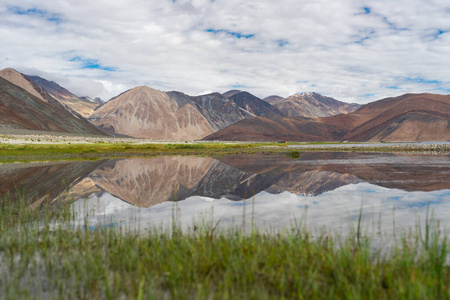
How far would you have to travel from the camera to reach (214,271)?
8.52 meters

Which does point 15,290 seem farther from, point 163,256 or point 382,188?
point 382,188

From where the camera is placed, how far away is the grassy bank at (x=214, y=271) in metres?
7.21

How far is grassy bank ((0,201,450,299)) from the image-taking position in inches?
284

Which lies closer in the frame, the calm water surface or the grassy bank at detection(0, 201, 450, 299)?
the grassy bank at detection(0, 201, 450, 299)

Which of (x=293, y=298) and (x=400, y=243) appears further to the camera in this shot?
(x=400, y=243)

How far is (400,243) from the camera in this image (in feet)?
34.6

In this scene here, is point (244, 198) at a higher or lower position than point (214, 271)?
higher

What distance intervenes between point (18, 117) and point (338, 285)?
18763cm

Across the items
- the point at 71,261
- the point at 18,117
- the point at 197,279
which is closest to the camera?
the point at 197,279

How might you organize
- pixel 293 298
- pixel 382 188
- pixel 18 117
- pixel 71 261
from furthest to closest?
pixel 18 117, pixel 382 188, pixel 71 261, pixel 293 298

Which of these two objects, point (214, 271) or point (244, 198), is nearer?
point (214, 271)

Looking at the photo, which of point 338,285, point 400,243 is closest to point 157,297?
point 338,285

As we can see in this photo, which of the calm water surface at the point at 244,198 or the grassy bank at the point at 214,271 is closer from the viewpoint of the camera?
the grassy bank at the point at 214,271

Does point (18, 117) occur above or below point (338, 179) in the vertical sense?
above
